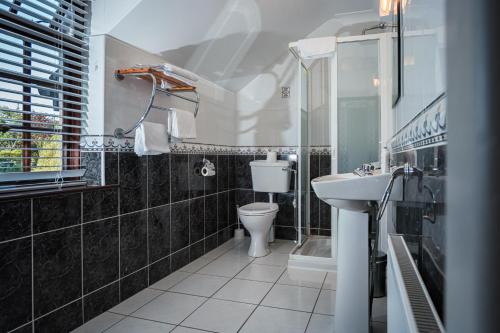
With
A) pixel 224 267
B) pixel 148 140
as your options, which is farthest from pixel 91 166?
pixel 224 267

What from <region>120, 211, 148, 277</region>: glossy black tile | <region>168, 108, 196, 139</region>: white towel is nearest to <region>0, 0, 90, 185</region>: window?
<region>120, 211, 148, 277</region>: glossy black tile

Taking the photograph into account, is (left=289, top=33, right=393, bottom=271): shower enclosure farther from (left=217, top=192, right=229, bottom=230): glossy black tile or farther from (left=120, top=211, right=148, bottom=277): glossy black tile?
(left=120, top=211, right=148, bottom=277): glossy black tile

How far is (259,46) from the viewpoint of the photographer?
333cm

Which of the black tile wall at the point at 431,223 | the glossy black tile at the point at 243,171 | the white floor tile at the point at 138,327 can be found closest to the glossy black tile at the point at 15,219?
the white floor tile at the point at 138,327

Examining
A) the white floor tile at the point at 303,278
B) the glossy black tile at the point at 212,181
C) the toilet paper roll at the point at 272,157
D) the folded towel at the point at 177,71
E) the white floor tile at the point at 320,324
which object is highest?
the folded towel at the point at 177,71

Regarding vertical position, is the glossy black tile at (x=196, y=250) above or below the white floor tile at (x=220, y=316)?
above

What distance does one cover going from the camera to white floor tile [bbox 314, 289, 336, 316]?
2.04 m

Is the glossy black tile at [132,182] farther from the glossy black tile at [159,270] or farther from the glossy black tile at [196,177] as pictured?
the glossy black tile at [196,177]

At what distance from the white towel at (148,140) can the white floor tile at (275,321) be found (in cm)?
126

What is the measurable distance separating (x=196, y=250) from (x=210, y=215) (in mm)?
407

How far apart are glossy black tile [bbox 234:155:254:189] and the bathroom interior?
6 cm

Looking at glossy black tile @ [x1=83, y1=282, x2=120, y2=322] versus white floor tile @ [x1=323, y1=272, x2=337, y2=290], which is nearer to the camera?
glossy black tile @ [x1=83, y1=282, x2=120, y2=322]

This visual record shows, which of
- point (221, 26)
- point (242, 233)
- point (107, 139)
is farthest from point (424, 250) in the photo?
point (242, 233)

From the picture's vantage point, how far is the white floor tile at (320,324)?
5.96 ft
